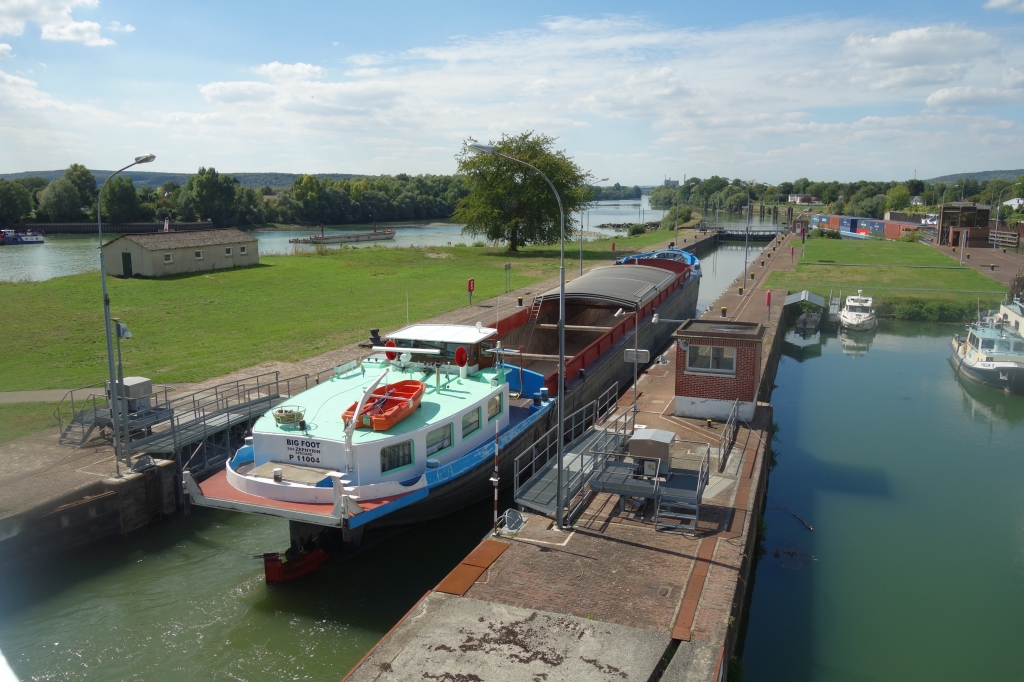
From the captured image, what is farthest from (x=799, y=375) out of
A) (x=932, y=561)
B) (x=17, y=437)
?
(x=17, y=437)

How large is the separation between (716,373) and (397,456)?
8.99m

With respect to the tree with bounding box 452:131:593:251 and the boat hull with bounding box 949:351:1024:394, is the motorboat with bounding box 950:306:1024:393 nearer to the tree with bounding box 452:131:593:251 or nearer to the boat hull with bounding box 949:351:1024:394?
the boat hull with bounding box 949:351:1024:394

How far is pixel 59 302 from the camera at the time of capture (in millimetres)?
36594

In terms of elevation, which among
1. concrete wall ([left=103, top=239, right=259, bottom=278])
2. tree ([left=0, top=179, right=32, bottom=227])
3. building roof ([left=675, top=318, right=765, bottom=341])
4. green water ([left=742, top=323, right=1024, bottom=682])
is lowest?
green water ([left=742, top=323, right=1024, bottom=682])

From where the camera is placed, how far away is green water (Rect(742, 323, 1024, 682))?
13.4 m

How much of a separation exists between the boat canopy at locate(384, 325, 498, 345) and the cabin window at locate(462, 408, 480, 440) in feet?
6.74

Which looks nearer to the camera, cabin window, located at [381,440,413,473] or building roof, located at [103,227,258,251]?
cabin window, located at [381,440,413,473]

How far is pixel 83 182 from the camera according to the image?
118688mm

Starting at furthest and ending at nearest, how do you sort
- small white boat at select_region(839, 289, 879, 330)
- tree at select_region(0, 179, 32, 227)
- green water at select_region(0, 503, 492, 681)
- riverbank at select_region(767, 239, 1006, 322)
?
tree at select_region(0, 179, 32, 227) → riverbank at select_region(767, 239, 1006, 322) → small white boat at select_region(839, 289, 879, 330) → green water at select_region(0, 503, 492, 681)

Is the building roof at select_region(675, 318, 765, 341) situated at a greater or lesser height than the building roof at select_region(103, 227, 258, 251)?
lesser

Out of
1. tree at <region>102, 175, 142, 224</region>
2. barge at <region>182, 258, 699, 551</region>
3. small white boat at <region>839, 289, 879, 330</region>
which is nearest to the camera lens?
barge at <region>182, 258, 699, 551</region>

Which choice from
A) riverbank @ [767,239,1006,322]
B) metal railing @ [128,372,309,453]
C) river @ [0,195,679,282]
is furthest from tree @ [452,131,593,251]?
metal railing @ [128,372,309,453]

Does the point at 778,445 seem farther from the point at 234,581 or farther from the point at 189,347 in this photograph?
the point at 189,347

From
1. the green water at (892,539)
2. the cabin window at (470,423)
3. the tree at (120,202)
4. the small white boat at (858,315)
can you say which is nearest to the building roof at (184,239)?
the cabin window at (470,423)
